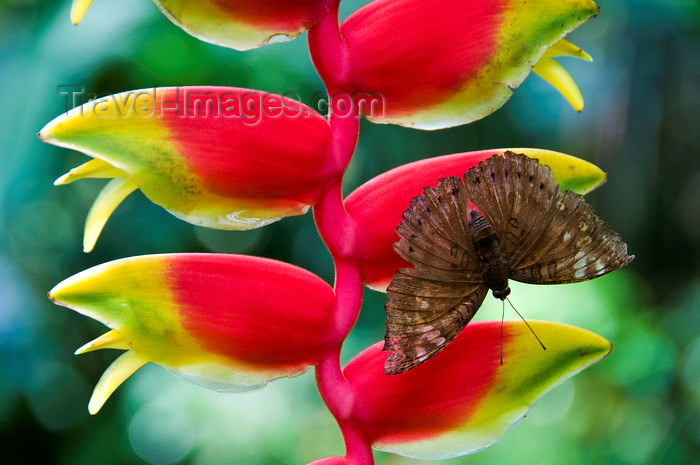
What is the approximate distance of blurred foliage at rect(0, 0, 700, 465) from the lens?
1.32 metres

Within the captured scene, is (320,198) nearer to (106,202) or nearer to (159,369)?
(106,202)

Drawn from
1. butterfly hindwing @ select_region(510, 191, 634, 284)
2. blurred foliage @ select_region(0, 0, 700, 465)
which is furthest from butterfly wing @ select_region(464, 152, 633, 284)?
blurred foliage @ select_region(0, 0, 700, 465)

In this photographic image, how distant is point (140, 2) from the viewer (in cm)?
149

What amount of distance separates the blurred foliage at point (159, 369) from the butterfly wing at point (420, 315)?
99 cm

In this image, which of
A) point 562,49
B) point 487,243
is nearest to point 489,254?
point 487,243

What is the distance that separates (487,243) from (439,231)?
22mm

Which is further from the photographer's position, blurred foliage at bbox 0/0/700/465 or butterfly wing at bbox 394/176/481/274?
blurred foliage at bbox 0/0/700/465

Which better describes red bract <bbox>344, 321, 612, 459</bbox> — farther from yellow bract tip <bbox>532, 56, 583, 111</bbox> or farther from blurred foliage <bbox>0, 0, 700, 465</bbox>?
blurred foliage <bbox>0, 0, 700, 465</bbox>

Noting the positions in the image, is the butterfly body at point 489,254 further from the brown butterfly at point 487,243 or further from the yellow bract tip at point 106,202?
the yellow bract tip at point 106,202

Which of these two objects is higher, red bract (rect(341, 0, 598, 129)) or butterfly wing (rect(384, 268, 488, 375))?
red bract (rect(341, 0, 598, 129))

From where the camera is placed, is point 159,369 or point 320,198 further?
point 159,369

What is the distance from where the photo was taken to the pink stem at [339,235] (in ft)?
1.07

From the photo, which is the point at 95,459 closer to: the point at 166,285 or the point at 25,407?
the point at 25,407

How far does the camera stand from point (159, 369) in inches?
56.2
